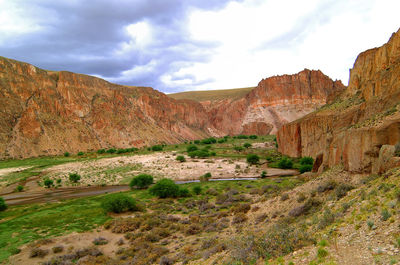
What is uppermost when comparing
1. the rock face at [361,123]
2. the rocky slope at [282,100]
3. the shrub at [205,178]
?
the rocky slope at [282,100]

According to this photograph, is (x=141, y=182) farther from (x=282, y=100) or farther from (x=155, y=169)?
(x=282, y=100)

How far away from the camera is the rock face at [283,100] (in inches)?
5182

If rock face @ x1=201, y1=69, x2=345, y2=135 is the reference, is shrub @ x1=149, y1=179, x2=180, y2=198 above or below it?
below

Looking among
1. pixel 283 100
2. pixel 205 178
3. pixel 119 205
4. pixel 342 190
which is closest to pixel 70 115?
pixel 205 178

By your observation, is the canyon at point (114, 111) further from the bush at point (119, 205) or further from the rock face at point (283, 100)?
the bush at point (119, 205)

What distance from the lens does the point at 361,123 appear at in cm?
1745

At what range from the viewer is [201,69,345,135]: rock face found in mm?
131625

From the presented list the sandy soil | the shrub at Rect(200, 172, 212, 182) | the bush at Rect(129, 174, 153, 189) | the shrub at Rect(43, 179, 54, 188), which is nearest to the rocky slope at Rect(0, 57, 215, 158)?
the sandy soil

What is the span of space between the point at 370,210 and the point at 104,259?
47.4 ft

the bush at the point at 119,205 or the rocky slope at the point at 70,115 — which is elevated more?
the rocky slope at the point at 70,115

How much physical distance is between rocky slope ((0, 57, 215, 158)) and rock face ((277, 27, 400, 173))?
232 ft

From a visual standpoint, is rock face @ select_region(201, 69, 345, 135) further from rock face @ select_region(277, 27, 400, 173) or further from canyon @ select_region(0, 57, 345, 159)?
rock face @ select_region(277, 27, 400, 173)

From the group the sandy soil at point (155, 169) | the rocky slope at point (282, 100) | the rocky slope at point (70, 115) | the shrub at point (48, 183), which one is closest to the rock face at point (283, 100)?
the rocky slope at point (282, 100)

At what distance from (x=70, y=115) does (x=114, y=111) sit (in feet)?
60.6
